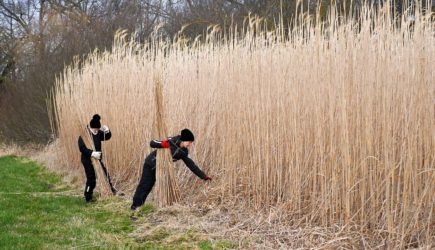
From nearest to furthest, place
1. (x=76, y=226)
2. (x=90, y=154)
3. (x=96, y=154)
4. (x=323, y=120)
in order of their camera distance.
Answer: (x=323, y=120)
(x=76, y=226)
(x=96, y=154)
(x=90, y=154)

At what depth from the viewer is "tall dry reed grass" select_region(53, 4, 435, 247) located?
351 cm

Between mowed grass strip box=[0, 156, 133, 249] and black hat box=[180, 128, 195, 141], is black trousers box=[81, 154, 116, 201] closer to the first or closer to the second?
mowed grass strip box=[0, 156, 133, 249]

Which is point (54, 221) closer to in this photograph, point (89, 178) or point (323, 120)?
point (89, 178)

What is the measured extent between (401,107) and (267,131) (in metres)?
1.54

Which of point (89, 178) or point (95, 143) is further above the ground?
point (95, 143)

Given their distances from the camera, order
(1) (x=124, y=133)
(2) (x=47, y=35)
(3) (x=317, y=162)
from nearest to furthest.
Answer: (3) (x=317, y=162), (1) (x=124, y=133), (2) (x=47, y=35)

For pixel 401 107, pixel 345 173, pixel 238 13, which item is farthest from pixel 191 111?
pixel 238 13

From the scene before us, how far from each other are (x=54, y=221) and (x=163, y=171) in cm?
132

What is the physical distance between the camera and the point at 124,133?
756 cm

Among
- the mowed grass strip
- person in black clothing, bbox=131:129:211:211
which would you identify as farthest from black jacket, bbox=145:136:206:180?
the mowed grass strip

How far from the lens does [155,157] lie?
5.77m

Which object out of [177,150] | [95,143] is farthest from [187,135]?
[95,143]

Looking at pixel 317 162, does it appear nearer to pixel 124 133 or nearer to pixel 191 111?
pixel 191 111

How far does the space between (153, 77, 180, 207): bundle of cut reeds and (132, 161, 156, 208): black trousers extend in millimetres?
102
